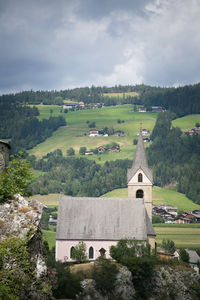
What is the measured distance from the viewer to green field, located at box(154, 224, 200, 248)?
153375 millimetres

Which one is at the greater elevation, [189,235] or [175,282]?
[175,282]

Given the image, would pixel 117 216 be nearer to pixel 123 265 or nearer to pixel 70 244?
pixel 70 244

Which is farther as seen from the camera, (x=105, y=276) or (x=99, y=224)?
(x=99, y=224)

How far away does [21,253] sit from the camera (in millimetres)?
22125

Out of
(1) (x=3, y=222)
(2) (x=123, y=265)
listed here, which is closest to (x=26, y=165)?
(1) (x=3, y=222)

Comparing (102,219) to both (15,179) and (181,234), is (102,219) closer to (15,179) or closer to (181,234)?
(15,179)

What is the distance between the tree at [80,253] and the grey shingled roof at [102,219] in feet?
7.24

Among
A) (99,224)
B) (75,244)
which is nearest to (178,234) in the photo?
(99,224)

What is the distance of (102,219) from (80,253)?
27.5 ft

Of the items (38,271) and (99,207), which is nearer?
(38,271)

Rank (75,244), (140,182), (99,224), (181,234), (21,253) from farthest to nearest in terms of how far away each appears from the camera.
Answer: (181,234) < (140,182) < (99,224) < (75,244) < (21,253)

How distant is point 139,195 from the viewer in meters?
93.4

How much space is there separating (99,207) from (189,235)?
8578cm

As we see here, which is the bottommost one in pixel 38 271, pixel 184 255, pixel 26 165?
pixel 184 255
